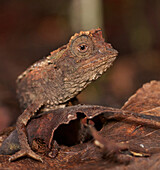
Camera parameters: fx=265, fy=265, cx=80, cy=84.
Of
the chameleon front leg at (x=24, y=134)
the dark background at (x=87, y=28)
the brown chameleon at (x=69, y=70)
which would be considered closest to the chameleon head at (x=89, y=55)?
the brown chameleon at (x=69, y=70)

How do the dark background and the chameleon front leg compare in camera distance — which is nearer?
the chameleon front leg

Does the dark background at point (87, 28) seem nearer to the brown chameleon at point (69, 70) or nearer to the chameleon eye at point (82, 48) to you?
the brown chameleon at point (69, 70)

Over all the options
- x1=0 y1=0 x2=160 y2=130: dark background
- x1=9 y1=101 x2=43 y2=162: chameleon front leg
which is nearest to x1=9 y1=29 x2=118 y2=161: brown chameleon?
x1=9 y1=101 x2=43 y2=162: chameleon front leg

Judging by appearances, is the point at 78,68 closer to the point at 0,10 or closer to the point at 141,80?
the point at 141,80

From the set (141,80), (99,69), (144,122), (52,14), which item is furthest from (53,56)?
(52,14)

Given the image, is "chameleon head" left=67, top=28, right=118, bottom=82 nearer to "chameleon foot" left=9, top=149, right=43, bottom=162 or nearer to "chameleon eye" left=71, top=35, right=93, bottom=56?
"chameleon eye" left=71, top=35, right=93, bottom=56

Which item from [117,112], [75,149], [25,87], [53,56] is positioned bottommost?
[75,149]

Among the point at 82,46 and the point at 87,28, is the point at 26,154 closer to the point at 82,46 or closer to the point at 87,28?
the point at 82,46

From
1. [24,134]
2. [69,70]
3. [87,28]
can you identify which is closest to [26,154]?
[24,134]
